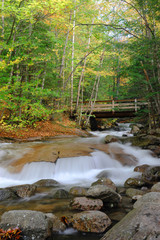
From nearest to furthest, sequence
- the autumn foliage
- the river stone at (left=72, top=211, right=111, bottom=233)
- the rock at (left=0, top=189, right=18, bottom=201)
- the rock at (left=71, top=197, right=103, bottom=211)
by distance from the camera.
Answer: the autumn foliage, the river stone at (left=72, top=211, right=111, bottom=233), the rock at (left=71, top=197, right=103, bottom=211), the rock at (left=0, top=189, right=18, bottom=201)

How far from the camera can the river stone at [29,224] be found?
2.61m

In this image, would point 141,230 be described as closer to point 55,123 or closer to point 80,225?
point 80,225

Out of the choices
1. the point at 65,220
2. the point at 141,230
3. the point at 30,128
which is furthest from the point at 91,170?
the point at 30,128

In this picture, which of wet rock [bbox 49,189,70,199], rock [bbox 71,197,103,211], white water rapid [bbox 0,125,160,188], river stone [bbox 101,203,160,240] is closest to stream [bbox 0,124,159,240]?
white water rapid [bbox 0,125,160,188]

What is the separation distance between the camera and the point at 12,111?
450 inches

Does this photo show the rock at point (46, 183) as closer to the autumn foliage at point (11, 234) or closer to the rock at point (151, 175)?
the rock at point (151, 175)

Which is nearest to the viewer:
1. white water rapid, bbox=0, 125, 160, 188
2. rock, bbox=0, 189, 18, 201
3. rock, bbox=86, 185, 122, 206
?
rock, bbox=86, 185, 122, 206

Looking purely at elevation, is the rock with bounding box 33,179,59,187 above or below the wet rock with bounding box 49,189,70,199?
below

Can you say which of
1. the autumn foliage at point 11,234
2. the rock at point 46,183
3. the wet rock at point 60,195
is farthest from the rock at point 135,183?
the autumn foliage at point 11,234

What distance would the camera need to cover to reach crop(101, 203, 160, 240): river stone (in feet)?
6.49

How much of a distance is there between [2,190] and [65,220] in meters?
2.03

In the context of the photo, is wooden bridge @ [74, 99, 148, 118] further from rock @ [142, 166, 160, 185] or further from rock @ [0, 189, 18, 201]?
rock @ [0, 189, 18, 201]

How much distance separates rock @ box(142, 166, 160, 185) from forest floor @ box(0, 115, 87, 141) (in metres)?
6.92

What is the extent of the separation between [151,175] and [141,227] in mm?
4019
